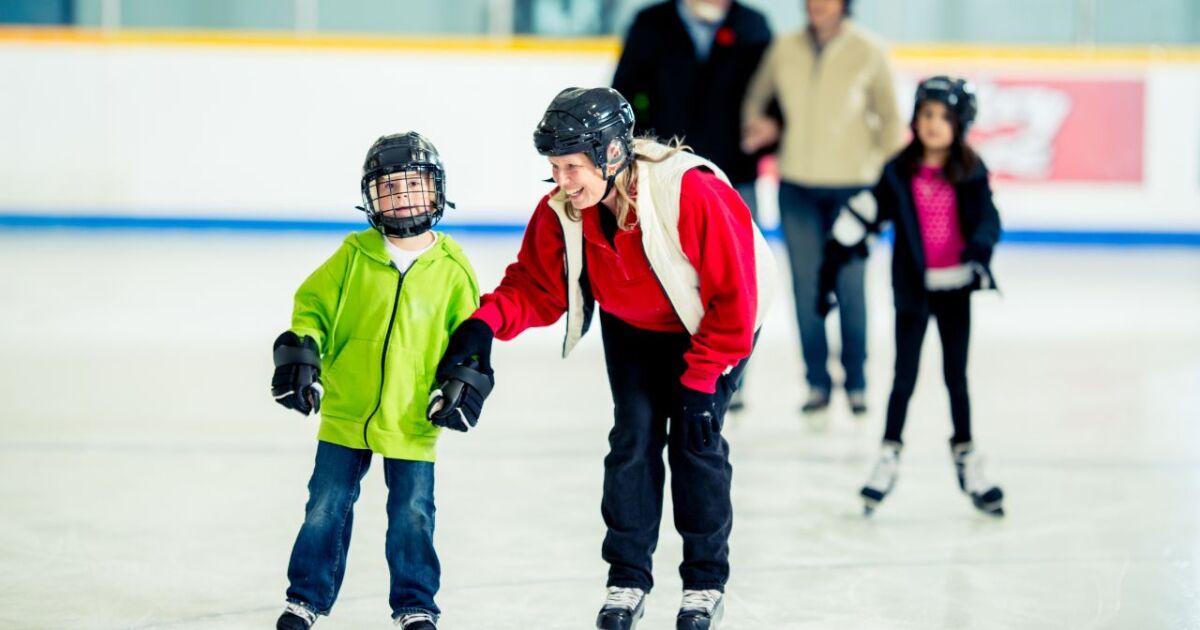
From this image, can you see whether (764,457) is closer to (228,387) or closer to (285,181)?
(228,387)

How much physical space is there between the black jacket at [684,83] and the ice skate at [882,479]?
1.41m

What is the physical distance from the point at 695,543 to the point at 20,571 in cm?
142

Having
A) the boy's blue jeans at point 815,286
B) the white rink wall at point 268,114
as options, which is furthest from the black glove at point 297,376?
the white rink wall at point 268,114

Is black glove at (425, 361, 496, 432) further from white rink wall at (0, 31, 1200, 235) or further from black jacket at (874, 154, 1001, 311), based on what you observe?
white rink wall at (0, 31, 1200, 235)

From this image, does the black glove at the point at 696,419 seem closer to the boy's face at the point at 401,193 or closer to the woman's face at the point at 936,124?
the boy's face at the point at 401,193

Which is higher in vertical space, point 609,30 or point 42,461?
point 609,30

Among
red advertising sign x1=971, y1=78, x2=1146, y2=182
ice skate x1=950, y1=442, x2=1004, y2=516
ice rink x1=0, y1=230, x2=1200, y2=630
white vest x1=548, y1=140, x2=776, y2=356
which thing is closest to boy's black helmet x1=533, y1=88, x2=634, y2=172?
white vest x1=548, y1=140, x2=776, y2=356

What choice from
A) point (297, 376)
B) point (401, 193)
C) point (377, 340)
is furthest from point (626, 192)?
point (297, 376)

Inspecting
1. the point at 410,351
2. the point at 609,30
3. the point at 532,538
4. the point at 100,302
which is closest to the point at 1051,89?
the point at 609,30

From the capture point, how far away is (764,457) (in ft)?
14.8

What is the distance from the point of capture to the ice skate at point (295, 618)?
9.14 feet

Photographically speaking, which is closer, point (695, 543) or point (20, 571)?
point (695, 543)

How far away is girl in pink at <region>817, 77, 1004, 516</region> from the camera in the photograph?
3811 mm

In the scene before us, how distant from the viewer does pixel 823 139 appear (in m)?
5.03
